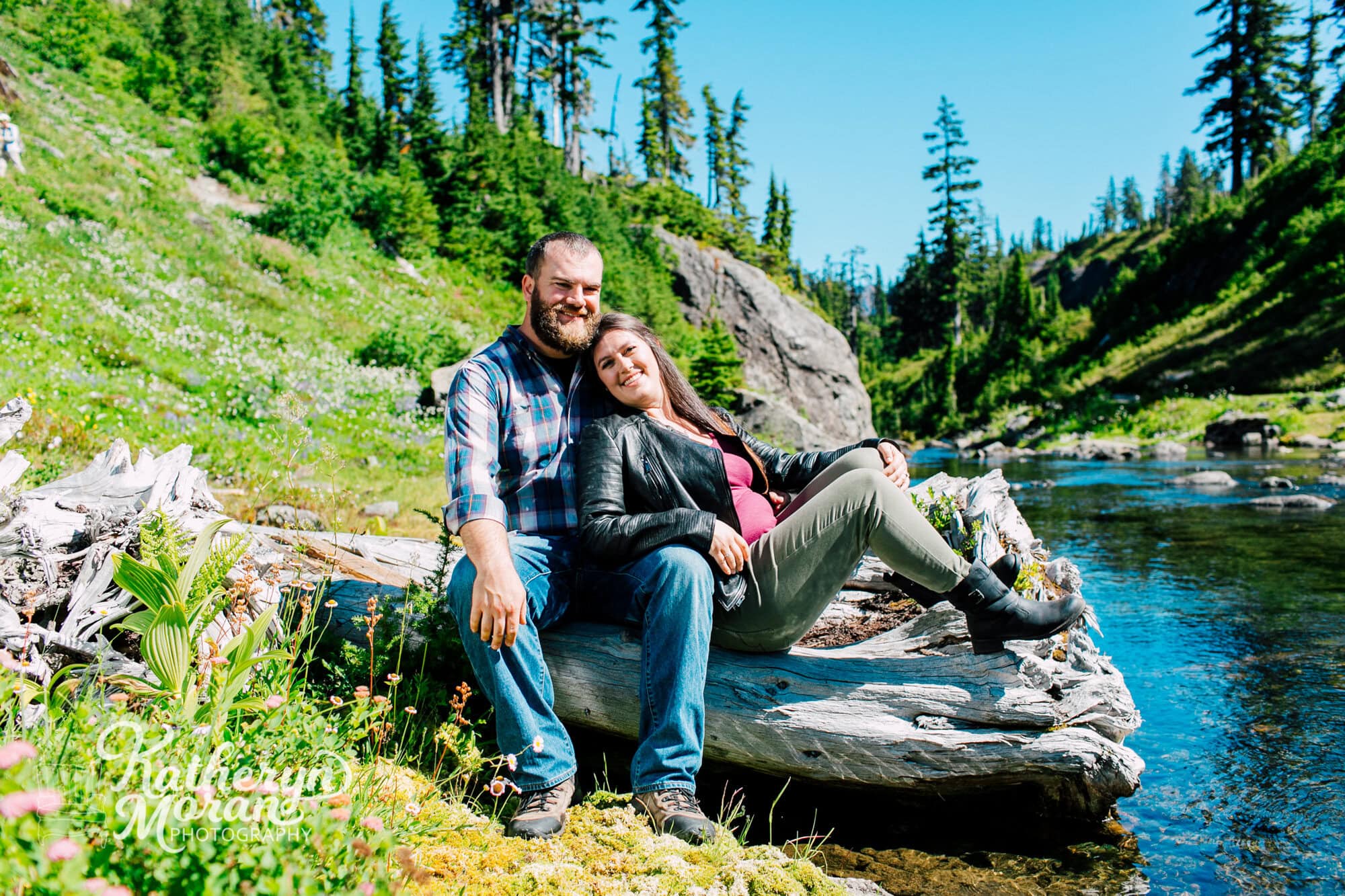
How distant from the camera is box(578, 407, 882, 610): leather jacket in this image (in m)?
3.54

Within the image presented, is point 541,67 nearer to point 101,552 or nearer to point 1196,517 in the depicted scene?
point 1196,517


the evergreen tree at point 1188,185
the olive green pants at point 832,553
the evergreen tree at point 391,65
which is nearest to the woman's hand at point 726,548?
the olive green pants at point 832,553

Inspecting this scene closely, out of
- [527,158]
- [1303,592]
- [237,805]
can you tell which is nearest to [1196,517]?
[1303,592]

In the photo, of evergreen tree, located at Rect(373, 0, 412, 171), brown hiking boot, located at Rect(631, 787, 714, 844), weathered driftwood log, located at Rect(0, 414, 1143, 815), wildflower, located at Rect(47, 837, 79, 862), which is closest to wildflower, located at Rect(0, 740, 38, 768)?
wildflower, located at Rect(47, 837, 79, 862)

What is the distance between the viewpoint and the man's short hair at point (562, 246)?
13.9 ft

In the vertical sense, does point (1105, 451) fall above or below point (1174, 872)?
above

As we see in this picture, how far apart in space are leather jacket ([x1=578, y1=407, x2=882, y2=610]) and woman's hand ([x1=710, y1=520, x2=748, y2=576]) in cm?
3

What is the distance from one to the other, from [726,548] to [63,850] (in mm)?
2486

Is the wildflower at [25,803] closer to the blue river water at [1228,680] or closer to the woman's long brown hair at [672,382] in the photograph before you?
the woman's long brown hair at [672,382]

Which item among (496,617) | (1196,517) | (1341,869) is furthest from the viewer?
(1196,517)

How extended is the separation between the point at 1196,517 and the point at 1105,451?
14482 mm

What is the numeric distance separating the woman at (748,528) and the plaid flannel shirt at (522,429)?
0.85 feet

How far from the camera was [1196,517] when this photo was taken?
42.9 ft

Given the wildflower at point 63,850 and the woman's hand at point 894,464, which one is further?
the woman's hand at point 894,464
